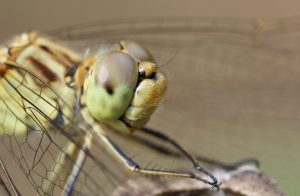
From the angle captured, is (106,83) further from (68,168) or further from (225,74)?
(225,74)

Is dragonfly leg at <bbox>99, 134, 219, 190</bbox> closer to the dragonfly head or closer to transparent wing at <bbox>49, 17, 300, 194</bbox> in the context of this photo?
the dragonfly head

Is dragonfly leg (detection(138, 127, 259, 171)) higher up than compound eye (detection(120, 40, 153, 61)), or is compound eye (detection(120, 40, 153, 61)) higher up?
compound eye (detection(120, 40, 153, 61))

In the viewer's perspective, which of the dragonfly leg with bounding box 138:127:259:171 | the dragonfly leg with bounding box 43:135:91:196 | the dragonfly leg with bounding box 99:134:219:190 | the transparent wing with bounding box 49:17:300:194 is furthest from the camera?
the transparent wing with bounding box 49:17:300:194

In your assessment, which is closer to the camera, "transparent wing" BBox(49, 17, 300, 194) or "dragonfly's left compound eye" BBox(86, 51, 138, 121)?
"dragonfly's left compound eye" BBox(86, 51, 138, 121)

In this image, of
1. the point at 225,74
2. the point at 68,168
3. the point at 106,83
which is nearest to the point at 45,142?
the point at 68,168

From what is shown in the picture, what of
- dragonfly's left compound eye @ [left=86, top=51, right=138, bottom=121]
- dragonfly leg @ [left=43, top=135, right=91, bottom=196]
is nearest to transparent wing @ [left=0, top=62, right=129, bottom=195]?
dragonfly leg @ [left=43, top=135, right=91, bottom=196]

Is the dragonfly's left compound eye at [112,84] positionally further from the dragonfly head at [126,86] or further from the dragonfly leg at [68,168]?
the dragonfly leg at [68,168]
